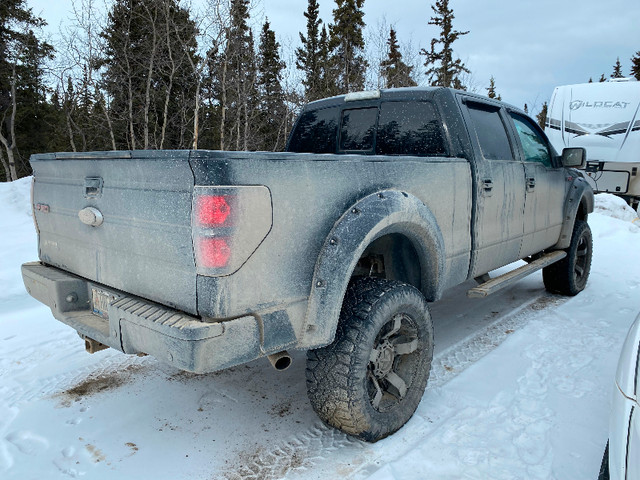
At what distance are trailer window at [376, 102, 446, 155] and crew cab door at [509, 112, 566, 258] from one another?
3.79 feet

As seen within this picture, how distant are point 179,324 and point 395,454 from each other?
1387mm

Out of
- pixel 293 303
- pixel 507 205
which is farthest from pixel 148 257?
pixel 507 205

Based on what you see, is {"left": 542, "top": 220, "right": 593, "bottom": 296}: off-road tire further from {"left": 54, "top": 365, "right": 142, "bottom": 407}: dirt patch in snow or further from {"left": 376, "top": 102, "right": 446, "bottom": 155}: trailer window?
{"left": 54, "top": 365, "right": 142, "bottom": 407}: dirt patch in snow

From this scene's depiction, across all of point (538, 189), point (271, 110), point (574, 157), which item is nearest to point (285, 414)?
point (538, 189)

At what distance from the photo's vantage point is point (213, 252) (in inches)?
70.7

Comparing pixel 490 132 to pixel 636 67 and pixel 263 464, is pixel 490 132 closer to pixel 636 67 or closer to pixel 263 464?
pixel 263 464

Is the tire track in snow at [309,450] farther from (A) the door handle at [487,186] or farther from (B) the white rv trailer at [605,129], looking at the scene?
(B) the white rv trailer at [605,129]

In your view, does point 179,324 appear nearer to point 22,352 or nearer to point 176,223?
point 176,223

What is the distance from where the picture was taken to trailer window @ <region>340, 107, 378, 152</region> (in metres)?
3.71

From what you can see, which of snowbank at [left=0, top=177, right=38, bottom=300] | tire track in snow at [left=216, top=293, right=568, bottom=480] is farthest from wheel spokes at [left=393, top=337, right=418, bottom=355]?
snowbank at [left=0, top=177, right=38, bottom=300]

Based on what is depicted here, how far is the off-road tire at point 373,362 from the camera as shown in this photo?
2.28 m

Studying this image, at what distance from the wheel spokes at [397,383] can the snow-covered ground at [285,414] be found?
23 cm

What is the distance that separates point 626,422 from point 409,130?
2.46m

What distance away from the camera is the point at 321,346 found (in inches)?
85.2
